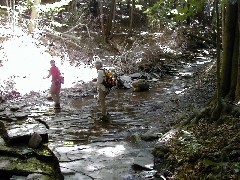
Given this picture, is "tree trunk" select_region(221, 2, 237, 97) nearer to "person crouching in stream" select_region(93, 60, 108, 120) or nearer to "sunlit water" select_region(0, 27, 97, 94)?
"person crouching in stream" select_region(93, 60, 108, 120)

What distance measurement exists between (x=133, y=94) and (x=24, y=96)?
474 cm

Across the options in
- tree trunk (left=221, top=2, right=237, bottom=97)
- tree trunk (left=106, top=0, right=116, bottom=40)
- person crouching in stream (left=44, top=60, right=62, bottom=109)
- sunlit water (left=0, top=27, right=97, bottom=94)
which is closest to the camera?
tree trunk (left=221, top=2, right=237, bottom=97)

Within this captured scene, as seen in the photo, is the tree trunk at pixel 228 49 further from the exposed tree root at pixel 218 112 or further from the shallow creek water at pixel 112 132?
the shallow creek water at pixel 112 132

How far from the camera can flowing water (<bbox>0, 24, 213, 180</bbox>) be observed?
7043 millimetres

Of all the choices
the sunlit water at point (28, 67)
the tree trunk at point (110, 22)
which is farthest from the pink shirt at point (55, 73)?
the tree trunk at point (110, 22)

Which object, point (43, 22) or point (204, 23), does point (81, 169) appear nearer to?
point (43, 22)

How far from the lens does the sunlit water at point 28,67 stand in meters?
15.7

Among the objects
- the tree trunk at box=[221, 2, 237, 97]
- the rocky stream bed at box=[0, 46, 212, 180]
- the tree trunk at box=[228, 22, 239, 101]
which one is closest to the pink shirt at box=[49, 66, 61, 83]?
the rocky stream bed at box=[0, 46, 212, 180]

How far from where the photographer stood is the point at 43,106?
A: 13.1 meters

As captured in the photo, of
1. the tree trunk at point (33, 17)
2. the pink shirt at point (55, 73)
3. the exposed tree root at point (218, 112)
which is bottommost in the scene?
the exposed tree root at point (218, 112)

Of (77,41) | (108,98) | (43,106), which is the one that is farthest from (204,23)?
(43,106)

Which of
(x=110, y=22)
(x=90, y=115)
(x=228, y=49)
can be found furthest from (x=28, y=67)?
(x=228, y=49)

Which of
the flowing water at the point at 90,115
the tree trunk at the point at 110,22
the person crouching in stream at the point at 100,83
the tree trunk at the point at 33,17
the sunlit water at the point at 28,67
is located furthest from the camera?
the tree trunk at the point at 110,22

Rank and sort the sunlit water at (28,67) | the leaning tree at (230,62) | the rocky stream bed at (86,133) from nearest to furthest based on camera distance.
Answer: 1. the rocky stream bed at (86,133)
2. the leaning tree at (230,62)
3. the sunlit water at (28,67)
